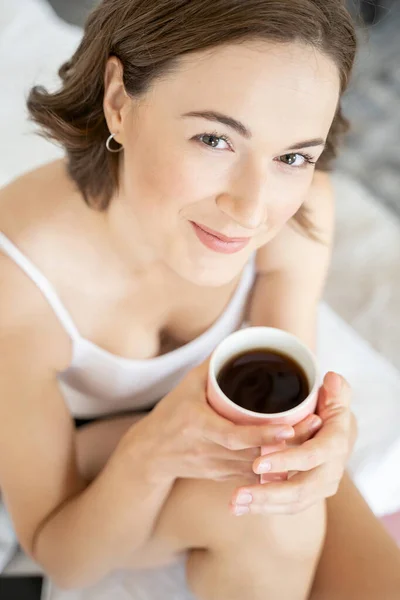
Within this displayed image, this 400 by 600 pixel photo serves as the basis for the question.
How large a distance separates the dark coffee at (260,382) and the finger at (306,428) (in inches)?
1.1

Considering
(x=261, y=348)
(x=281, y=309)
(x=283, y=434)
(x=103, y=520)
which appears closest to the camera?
(x=283, y=434)

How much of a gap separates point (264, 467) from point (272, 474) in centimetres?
5

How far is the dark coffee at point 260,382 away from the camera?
0.71 meters

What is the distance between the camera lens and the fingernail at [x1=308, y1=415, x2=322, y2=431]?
70 cm

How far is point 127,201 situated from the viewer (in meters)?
0.87

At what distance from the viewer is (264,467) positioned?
0.65 metres

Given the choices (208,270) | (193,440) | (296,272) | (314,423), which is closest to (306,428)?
(314,423)

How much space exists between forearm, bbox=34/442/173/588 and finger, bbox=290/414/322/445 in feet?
0.69

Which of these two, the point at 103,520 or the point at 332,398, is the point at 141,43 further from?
the point at 103,520

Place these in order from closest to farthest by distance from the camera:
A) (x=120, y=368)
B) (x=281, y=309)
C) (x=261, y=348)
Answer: (x=261, y=348)
(x=120, y=368)
(x=281, y=309)

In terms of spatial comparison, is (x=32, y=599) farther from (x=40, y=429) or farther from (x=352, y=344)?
(x=352, y=344)

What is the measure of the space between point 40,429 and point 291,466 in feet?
1.23

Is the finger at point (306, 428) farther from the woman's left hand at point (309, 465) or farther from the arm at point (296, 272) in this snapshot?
Answer: the arm at point (296, 272)

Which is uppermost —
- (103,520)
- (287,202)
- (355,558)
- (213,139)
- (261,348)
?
(213,139)
